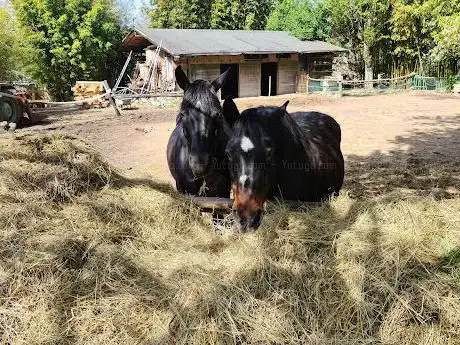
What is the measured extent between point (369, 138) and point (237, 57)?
45.8ft

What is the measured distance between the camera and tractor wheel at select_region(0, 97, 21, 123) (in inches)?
535

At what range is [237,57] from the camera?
75.0ft

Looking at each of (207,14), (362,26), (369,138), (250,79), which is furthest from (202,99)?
(207,14)

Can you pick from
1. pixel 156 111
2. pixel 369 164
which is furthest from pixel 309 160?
pixel 156 111

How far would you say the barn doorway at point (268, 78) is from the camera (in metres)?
26.0

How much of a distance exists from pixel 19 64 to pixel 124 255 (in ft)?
96.2

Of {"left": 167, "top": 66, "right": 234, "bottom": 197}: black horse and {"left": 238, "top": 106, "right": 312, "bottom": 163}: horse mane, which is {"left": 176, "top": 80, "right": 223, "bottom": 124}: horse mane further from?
{"left": 238, "top": 106, "right": 312, "bottom": 163}: horse mane

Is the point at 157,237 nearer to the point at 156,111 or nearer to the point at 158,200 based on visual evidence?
the point at 158,200

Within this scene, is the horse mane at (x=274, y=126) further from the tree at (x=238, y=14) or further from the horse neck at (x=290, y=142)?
the tree at (x=238, y=14)

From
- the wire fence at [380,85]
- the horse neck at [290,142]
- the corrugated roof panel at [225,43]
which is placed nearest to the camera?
the horse neck at [290,142]

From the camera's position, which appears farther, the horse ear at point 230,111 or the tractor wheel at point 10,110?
the tractor wheel at point 10,110

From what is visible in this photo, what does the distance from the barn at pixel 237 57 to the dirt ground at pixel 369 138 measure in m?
3.64

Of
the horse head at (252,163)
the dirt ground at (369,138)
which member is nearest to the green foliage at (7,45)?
the dirt ground at (369,138)

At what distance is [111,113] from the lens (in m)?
18.2
